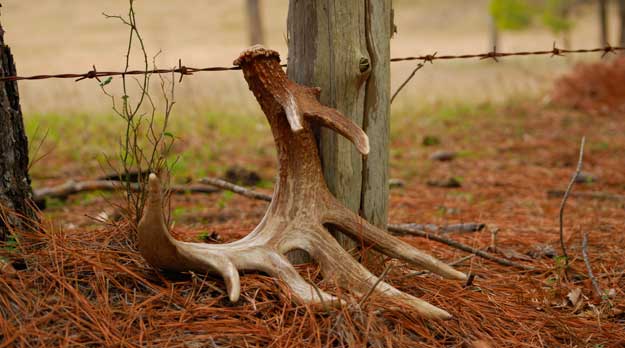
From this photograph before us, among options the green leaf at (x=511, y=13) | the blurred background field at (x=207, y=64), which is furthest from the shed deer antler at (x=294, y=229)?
the green leaf at (x=511, y=13)

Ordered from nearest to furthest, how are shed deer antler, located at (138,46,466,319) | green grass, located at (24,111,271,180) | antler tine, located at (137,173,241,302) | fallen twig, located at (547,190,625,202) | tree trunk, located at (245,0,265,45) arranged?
antler tine, located at (137,173,241,302)
shed deer antler, located at (138,46,466,319)
fallen twig, located at (547,190,625,202)
green grass, located at (24,111,271,180)
tree trunk, located at (245,0,265,45)

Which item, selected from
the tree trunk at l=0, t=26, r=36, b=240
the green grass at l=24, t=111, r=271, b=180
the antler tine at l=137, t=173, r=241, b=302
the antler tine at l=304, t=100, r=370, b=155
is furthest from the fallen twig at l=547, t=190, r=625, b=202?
the tree trunk at l=0, t=26, r=36, b=240

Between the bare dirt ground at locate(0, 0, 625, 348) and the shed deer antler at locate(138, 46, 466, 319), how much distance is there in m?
0.08

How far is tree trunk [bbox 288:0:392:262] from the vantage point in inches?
112

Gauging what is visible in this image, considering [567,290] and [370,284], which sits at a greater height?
[370,284]

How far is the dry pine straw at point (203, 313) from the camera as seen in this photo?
91.0 inches

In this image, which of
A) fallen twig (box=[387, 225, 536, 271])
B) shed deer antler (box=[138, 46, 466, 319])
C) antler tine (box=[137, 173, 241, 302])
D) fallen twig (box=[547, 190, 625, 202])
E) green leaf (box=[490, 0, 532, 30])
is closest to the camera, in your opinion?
antler tine (box=[137, 173, 241, 302])

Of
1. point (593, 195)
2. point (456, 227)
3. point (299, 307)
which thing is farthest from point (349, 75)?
point (593, 195)

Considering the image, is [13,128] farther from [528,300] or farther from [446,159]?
[446,159]

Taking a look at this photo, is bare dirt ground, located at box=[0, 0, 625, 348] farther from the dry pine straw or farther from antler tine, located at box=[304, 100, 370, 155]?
antler tine, located at box=[304, 100, 370, 155]

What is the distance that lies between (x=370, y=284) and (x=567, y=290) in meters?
1.22

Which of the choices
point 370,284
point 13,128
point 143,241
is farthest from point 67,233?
point 370,284

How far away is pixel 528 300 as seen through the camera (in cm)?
304

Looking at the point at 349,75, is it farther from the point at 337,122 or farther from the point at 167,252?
the point at 167,252
